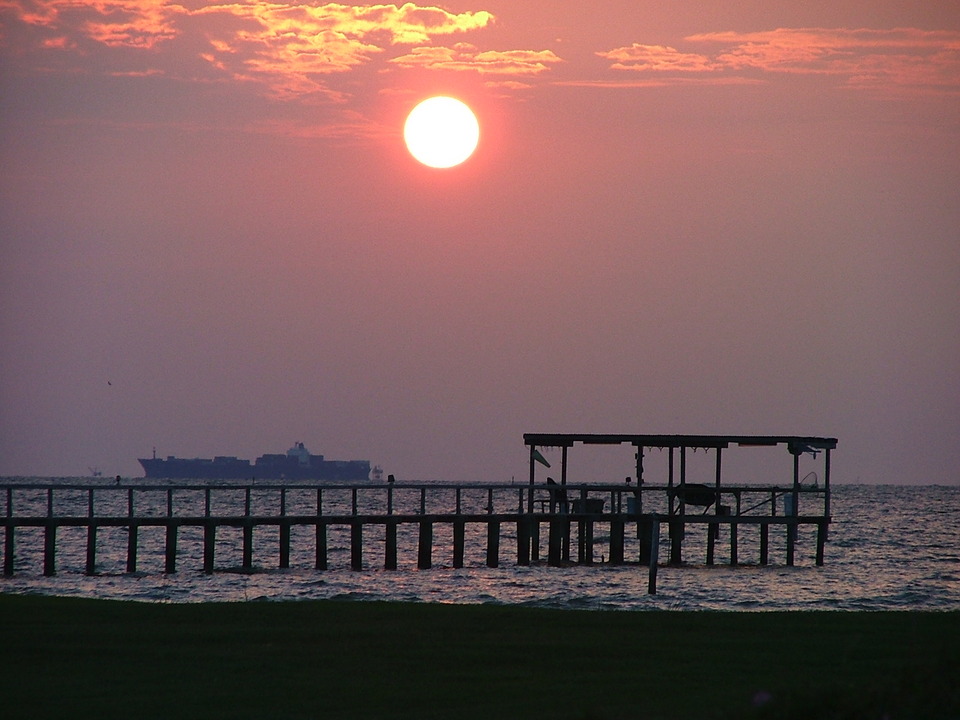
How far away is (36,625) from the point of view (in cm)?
1709

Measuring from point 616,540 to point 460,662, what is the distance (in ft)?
103

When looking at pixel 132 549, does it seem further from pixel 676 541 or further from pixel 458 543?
pixel 676 541

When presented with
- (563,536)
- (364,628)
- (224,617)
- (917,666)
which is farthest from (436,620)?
(563,536)

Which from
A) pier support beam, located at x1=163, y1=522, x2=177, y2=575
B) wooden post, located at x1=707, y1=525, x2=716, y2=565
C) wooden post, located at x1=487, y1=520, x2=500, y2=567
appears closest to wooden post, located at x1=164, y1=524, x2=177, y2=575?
pier support beam, located at x1=163, y1=522, x2=177, y2=575

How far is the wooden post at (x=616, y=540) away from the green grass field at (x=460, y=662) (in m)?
26.0

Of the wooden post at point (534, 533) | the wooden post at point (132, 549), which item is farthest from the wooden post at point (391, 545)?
the wooden post at point (132, 549)

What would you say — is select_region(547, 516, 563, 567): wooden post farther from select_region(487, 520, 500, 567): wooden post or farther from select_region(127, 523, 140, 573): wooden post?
select_region(127, 523, 140, 573): wooden post

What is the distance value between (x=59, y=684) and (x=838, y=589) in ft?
100

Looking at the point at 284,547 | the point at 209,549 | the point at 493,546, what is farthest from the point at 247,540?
the point at 493,546

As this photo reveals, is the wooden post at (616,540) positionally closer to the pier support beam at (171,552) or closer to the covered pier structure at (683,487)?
the covered pier structure at (683,487)

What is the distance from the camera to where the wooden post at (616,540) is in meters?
A: 45.7

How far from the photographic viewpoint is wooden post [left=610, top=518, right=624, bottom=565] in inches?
1797

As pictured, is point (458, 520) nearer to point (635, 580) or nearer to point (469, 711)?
point (635, 580)

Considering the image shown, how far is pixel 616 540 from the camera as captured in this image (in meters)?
45.8
